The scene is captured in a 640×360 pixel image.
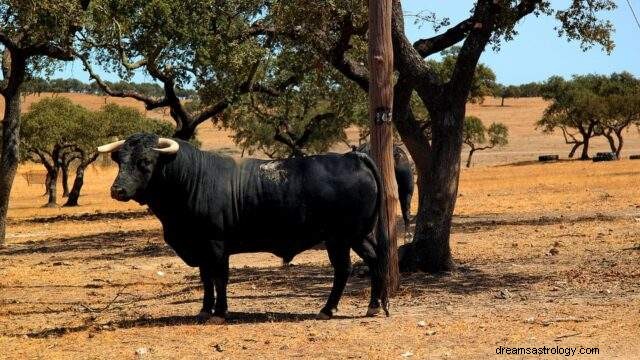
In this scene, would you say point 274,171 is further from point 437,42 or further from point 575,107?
point 575,107

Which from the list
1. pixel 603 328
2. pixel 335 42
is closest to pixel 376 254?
pixel 603 328

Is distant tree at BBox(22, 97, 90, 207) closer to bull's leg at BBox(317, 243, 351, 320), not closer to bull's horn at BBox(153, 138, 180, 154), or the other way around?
bull's horn at BBox(153, 138, 180, 154)

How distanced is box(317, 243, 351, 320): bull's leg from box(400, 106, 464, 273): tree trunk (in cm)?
399

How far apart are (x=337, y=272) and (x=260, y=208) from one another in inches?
44.8

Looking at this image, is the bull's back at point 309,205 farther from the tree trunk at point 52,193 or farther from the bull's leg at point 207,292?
the tree trunk at point 52,193

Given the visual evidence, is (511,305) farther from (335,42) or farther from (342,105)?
(342,105)

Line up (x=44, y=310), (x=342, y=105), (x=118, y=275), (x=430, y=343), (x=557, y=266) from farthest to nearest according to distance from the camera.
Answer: (x=342, y=105)
(x=118, y=275)
(x=557, y=266)
(x=44, y=310)
(x=430, y=343)

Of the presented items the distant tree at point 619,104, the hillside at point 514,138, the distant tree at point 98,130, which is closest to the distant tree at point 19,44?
the distant tree at point 98,130

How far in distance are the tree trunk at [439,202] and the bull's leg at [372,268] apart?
151 inches

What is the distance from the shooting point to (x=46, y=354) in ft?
28.8

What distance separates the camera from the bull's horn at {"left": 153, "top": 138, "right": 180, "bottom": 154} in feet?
32.7

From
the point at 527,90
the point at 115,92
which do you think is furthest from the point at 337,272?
the point at 527,90

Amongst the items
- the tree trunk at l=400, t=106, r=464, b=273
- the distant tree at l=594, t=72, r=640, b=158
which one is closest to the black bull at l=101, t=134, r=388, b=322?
the tree trunk at l=400, t=106, r=464, b=273

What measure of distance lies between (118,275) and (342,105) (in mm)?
19417
